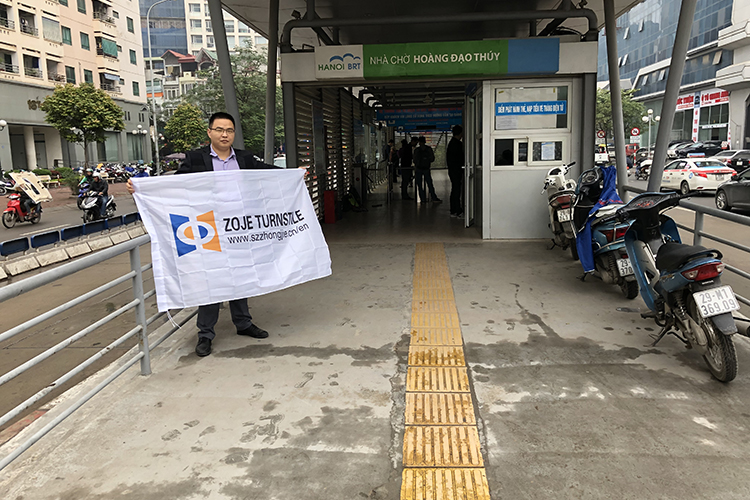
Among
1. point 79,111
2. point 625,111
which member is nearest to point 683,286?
point 79,111

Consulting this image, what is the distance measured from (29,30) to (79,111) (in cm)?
1273

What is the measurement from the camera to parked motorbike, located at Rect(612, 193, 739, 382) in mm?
4016

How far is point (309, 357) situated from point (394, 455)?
5.54ft

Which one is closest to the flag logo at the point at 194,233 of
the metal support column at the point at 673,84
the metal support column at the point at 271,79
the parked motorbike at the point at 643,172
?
the metal support column at the point at 271,79

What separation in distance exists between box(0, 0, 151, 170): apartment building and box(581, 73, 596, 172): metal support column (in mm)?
40579

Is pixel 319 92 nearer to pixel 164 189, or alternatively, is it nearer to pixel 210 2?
pixel 210 2

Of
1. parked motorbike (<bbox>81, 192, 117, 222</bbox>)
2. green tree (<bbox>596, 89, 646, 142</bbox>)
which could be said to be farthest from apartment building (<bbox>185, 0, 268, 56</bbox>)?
parked motorbike (<bbox>81, 192, 117, 222</bbox>)

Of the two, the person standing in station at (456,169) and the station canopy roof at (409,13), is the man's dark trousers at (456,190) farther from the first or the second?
the station canopy roof at (409,13)

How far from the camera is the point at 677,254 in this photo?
4426mm

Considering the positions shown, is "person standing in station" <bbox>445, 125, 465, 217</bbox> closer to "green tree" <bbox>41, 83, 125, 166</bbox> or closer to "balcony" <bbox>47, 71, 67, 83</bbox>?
"green tree" <bbox>41, 83, 125, 166</bbox>

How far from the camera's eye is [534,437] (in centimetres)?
342

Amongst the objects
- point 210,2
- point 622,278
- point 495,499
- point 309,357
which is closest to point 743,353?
point 622,278

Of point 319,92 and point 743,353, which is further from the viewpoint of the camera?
point 319,92

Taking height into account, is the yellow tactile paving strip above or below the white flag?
below
